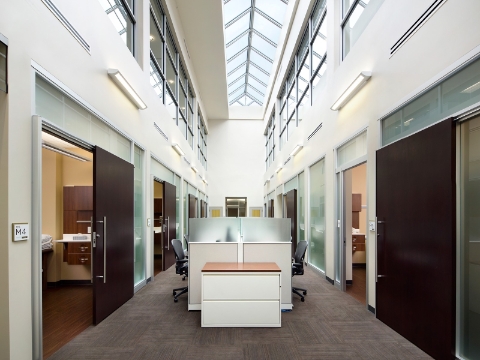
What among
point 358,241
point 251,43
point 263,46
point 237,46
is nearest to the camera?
A: point 358,241

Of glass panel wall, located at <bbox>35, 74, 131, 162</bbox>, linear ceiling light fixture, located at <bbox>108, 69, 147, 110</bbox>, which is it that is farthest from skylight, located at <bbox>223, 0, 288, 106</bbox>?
glass panel wall, located at <bbox>35, 74, 131, 162</bbox>

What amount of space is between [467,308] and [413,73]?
218 cm

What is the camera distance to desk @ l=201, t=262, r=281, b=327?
362 cm

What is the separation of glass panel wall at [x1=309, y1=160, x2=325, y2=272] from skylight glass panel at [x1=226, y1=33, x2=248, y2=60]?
6.93 meters

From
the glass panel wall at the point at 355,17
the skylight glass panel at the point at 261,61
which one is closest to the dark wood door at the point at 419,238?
the glass panel wall at the point at 355,17

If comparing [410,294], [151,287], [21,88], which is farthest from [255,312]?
[21,88]

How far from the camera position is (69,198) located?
19.1ft

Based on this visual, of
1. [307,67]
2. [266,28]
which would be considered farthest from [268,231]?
[266,28]

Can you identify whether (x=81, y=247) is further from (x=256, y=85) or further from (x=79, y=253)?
(x=256, y=85)

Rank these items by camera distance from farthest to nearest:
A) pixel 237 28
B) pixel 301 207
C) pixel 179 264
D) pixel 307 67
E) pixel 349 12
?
pixel 237 28 → pixel 301 207 → pixel 307 67 → pixel 349 12 → pixel 179 264

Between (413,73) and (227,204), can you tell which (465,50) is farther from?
(227,204)

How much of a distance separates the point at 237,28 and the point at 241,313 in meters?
10.2

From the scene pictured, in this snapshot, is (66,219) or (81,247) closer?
(81,247)

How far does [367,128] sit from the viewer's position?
438cm
